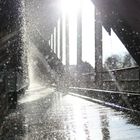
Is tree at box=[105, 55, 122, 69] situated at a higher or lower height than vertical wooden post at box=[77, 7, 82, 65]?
lower

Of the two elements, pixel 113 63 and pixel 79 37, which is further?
pixel 79 37

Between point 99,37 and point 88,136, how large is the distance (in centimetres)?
1109

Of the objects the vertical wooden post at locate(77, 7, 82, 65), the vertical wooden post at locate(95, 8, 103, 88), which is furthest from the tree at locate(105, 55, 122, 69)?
the vertical wooden post at locate(77, 7, 82, 65)

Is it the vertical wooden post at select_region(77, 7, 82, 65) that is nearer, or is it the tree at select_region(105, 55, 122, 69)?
the tree at select_region(105, 55, 122, 69)

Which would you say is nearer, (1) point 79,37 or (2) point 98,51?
(2) point 98,51

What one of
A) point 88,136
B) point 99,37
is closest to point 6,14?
point 99,37

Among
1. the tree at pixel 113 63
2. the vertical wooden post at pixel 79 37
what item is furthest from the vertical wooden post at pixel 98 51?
the vertical wooden post at pixel 79 37

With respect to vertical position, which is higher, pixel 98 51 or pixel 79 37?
pixel 79 37

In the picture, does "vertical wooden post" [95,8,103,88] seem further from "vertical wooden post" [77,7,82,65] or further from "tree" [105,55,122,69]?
"vertical wooden post" [77,7,82,65]

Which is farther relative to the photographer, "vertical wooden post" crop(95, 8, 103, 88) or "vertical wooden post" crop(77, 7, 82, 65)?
"vertical wooden post" crop(77, 7, 82, 65)

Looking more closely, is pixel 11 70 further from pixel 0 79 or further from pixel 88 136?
pixel 88 136

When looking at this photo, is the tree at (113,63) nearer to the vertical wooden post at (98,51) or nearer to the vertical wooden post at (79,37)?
the vertical wooden post at (98,51)

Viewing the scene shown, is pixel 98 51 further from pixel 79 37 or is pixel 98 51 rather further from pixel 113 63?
pixel 79 37

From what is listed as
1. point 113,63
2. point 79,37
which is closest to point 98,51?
point 113,63
